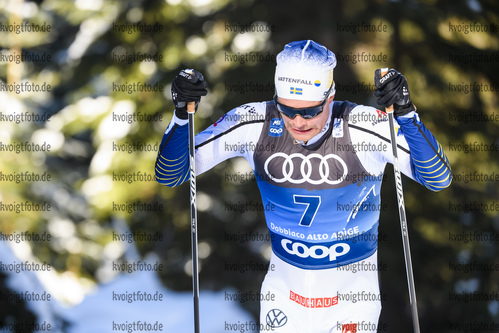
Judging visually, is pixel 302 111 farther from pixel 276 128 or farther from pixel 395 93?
pixel 395 93

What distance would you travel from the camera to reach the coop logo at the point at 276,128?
3.70 meters

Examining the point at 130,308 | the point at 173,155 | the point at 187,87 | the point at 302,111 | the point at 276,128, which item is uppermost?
the point at 187,87

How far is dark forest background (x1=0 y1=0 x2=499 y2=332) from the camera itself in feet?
23.9

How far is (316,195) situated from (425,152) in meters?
0.71

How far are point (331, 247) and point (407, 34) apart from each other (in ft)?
14.8

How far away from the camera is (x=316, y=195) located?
12.1 ft

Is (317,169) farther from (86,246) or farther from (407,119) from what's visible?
(86,246)

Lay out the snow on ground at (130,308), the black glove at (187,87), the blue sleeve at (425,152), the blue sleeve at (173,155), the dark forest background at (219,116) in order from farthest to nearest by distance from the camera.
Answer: the dark forest background at (219,116)
the snow on ground at (130,308)
the blue sleeve at (173,155)
the black glove at (187,87)
the blue sleeve at (425,152)

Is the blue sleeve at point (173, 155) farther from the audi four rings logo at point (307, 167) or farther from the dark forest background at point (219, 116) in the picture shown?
the dark forest background at point (219, 116)

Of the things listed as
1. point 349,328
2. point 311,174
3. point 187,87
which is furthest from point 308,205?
point 187,87

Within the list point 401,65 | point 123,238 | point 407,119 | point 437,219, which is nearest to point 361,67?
point 401,65

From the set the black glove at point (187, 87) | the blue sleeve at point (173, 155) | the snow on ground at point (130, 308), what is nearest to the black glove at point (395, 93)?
the black glove at point (187, 87)

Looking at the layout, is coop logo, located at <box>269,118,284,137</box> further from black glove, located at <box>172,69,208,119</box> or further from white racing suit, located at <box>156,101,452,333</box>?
black glove, located at <box>172,69,208,119</box>

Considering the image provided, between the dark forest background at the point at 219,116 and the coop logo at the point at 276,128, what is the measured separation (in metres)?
3.41
